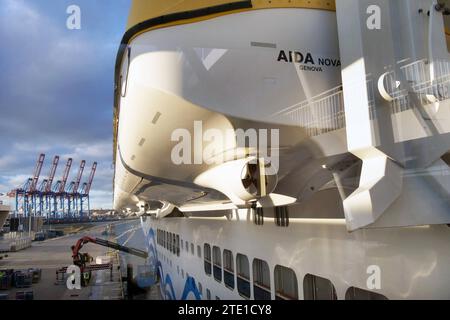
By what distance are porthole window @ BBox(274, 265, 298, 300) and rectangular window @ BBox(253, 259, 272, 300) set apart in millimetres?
294

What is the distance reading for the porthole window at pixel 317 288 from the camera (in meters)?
4.23

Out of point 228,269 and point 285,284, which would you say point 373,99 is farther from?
point 228,269

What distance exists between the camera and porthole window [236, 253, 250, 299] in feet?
21.1

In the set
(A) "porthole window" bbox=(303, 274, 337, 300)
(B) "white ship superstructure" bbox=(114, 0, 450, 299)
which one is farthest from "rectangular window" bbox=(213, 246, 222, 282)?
(B) "white ship superstructure" bbox=(114, 0, 450, 299)

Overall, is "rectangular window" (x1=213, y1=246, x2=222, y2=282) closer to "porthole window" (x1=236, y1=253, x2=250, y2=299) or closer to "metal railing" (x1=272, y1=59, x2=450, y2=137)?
"porthole window" (x1=236, y1=253, x2=250, y2=299)

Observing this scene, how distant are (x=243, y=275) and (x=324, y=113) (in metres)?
4.07

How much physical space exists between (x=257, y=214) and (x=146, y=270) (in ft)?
49.2

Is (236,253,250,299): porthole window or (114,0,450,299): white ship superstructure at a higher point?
(114,0,450,299): white ship superstructure

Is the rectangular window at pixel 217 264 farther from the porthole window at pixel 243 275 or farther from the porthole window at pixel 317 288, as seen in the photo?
the porthole window at pixel 317 288

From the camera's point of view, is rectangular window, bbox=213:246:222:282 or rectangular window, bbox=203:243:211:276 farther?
rectangular window, bbox=203:243:211:276

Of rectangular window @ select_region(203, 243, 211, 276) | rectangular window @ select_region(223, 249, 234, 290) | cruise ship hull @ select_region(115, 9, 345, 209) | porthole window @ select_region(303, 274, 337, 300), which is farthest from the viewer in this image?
rectangular window @ select_region(203, 243, 211, 276)

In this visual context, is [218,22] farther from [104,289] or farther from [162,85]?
[104,289]

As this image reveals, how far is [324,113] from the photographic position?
3482 millimetres

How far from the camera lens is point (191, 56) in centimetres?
325
